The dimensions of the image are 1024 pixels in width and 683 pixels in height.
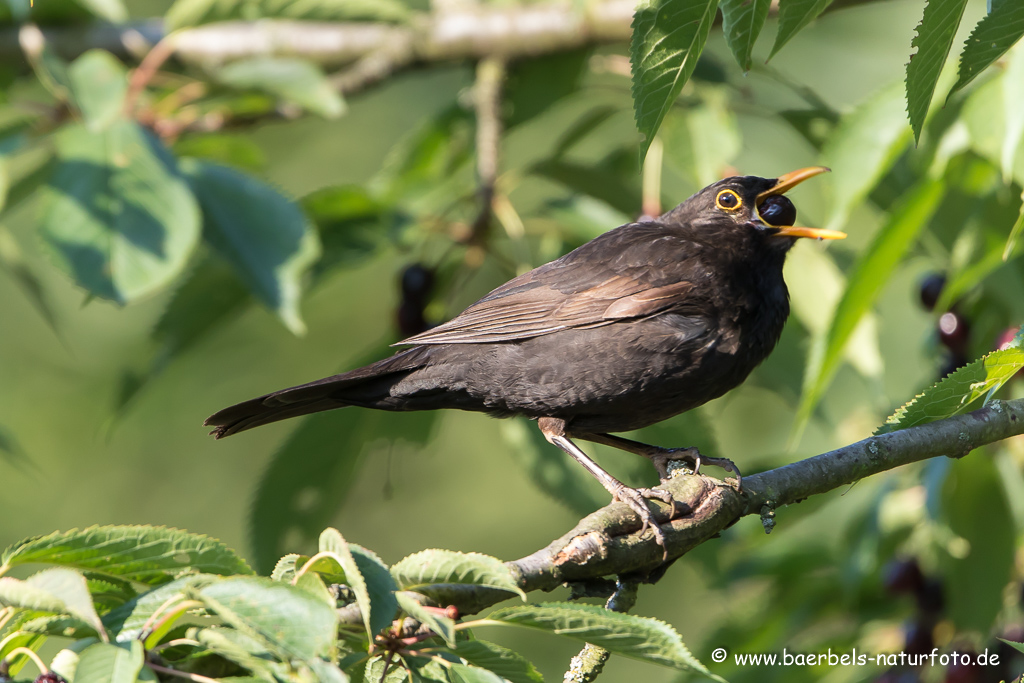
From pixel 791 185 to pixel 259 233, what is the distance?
6.73ft

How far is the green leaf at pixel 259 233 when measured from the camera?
11.5 ft

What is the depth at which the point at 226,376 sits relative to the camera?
8188mm

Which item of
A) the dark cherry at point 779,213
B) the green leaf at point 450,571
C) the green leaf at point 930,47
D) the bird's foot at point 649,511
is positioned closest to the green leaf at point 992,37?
the green leaf at point 930,47

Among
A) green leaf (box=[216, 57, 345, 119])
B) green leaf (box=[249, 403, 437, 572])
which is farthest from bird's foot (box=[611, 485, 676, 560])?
green leaf (box=[216, 57, 345, 119])

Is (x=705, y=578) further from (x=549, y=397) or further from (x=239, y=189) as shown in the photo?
(x=239, y=189)

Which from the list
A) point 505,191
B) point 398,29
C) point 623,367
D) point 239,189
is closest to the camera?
point 623,367

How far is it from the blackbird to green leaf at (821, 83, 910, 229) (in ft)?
0.49

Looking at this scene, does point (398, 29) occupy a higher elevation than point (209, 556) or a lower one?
higher

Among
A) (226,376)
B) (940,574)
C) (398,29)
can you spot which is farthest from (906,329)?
(226,376)

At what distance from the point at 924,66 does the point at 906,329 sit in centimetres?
587

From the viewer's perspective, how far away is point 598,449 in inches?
152

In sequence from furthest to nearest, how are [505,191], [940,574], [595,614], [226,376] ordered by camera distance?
1. [226,376]
2. [505,191]
3. [940,574]
4. [595,614]

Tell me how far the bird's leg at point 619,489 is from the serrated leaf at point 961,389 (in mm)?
634

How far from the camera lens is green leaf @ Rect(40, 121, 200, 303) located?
10.4 feet
